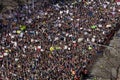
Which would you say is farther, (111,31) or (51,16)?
(51,16)

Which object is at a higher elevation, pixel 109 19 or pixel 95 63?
pixel 109 19

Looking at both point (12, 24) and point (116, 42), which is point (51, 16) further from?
point (116, 42)

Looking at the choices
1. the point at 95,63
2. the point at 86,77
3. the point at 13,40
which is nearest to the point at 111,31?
the point at 95,63

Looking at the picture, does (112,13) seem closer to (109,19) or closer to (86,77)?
(109,19)

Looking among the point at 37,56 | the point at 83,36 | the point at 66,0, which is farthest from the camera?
the point at 66,0

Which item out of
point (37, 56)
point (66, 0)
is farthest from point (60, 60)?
point (66, 0)

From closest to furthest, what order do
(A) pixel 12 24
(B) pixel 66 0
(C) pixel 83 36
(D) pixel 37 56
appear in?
1. (D) pixel 37 56
2. (C) pixel 83 36
3. (A) pixel 12 24
4. (B) pixel 66 0
